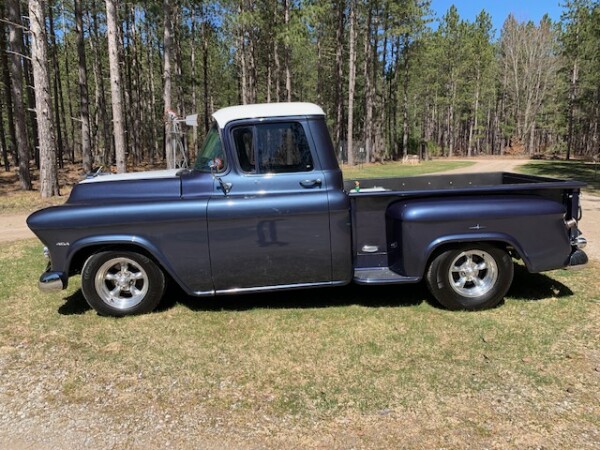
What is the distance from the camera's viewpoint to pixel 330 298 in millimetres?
5254

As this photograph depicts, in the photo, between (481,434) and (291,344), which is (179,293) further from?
(481,434)

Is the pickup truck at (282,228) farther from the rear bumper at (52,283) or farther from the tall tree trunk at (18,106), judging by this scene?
the tall tree trunk at (18,106)

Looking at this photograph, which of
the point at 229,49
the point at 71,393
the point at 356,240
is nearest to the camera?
the point at 71,393

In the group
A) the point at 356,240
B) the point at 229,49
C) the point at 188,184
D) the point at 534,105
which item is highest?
the point at 229,49

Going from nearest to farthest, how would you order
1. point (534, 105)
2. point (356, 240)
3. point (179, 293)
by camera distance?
point (356, 240), point (179, 293), point (534, 105)

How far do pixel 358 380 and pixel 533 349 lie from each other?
1628 mm

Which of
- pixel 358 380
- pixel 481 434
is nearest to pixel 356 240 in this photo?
pixel 358 380

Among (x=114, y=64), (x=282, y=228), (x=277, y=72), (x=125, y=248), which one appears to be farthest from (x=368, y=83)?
(x=125, y=248)

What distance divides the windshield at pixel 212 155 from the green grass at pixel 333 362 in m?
1.54

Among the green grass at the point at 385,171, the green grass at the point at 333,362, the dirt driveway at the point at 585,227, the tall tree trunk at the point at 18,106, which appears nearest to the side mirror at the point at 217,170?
the green grass at the point at 333,362

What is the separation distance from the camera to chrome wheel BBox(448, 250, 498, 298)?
15.4ft

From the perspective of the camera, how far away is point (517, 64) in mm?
56875

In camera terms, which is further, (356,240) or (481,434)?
(356,240)

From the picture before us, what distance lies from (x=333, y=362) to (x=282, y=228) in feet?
4.37
